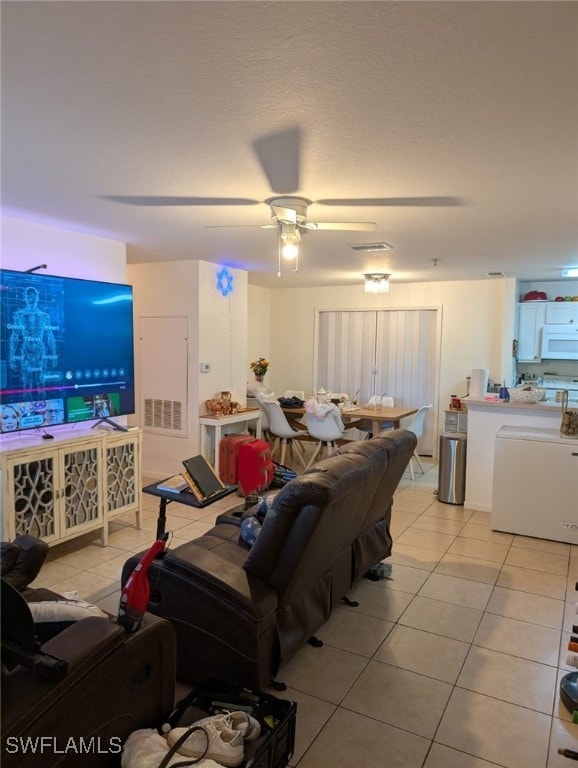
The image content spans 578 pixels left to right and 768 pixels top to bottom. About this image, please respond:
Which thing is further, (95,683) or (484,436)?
(484,436)

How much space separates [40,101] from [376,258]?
11.7ft

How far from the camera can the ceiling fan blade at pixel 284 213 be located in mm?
2982

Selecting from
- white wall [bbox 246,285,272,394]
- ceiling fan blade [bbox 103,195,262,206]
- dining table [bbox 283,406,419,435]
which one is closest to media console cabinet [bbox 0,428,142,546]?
ceiling fan blade [bbox 103,195,262,206]

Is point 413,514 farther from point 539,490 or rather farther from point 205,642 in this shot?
point 205,642

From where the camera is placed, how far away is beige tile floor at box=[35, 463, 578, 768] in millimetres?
2057

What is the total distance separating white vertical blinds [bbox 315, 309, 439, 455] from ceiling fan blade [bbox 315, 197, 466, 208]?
407cm

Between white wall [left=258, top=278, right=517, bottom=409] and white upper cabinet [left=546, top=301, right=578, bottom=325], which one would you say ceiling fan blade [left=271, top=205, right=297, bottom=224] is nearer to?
white wall [left=258, top=278, right=517, bottom=409]

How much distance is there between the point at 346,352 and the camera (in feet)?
25.0

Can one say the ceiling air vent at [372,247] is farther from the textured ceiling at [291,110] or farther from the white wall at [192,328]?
the white wall at [192,328]

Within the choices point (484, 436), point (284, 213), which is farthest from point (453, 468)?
point (284, 213)

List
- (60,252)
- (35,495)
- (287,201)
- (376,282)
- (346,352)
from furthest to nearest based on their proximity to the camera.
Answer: (346,352) → (376,282) → (60,252) → (35,495) → (287,201)

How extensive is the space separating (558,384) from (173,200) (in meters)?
5.59

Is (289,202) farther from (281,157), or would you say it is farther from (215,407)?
(215,407)

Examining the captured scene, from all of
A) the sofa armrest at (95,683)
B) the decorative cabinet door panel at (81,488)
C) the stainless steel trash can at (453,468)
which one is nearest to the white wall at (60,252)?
the decorative cabinet door panel at (81,488)
